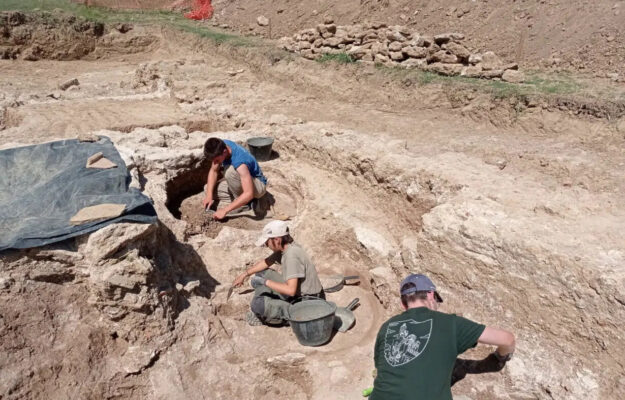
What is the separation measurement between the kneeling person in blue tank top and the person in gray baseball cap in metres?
3.27

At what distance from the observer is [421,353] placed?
2.86 metres

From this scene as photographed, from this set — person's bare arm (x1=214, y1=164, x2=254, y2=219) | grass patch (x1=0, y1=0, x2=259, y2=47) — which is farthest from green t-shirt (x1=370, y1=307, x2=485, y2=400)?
grass patch (x1=0, y1=0, x2=259, y2=47)

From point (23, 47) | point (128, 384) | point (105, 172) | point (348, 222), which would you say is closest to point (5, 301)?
point (128, 384)

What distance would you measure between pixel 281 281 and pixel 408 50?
258 inches

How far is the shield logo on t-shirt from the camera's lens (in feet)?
9.48

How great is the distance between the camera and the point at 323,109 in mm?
8867

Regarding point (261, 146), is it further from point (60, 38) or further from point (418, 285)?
point (60, 38)

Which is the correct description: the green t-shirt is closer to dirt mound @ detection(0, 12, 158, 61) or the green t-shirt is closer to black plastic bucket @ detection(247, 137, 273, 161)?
black plastic bucket @ detection(247, 137, 273, 161)

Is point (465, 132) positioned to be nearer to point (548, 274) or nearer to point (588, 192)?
point (588, 192)

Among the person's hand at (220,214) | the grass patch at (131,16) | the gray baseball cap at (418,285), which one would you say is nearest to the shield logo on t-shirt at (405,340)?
the gray baseball cap at (418,285)

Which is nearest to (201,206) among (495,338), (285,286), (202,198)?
(202,198)

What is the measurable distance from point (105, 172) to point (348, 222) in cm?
293

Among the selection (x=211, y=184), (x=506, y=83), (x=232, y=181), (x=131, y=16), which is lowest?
(x=131, y=16)

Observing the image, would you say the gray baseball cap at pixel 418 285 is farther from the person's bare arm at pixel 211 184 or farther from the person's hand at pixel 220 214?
the person's bare arm at pixel 211 184
